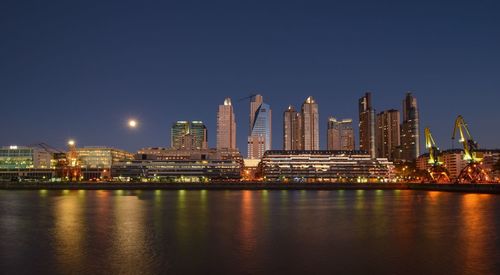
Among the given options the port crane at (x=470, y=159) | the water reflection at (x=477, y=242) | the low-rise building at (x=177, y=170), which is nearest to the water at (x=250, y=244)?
the water reflection at (x=477, y=242)

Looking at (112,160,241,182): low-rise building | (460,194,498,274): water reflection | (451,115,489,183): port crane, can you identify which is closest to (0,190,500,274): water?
(460,194,498,274): water reflection

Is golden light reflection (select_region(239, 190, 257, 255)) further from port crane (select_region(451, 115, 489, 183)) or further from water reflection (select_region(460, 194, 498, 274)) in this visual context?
port crane (select_region(451, 115, 489, 183))

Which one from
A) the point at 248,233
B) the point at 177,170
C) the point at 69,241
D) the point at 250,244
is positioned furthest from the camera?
the point at 177,170

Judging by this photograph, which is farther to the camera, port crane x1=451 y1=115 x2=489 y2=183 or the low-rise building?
the low-rise building

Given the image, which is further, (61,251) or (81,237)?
(81,237)

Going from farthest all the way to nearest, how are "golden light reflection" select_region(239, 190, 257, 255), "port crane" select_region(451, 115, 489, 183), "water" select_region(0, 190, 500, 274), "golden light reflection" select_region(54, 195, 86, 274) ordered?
1. "port crane" select_region(451, 115, 489, 183)
2. "golden light reflection" select_region(239, 190, 257, 255)
3. "golden light reflection" select_region(54, 195, 86, 274)
4. "water" select_region(0, 190, 500, 274)

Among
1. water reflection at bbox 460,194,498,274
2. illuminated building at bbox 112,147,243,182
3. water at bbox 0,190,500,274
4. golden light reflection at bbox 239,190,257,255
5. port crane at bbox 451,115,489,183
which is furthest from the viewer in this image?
illuminated building at bbox 112,147,243,182

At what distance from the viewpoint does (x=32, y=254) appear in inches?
1040

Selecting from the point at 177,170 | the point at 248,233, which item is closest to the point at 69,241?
the point at 248,233

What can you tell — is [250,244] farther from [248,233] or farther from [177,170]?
[177,170]

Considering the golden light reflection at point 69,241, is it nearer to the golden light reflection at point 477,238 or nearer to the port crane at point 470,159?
the golden light reflection at point 477,238

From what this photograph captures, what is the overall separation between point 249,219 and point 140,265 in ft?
71.1

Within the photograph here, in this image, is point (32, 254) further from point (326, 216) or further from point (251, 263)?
point (326, 216)

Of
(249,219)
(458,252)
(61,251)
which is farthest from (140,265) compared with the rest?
(249,219)
